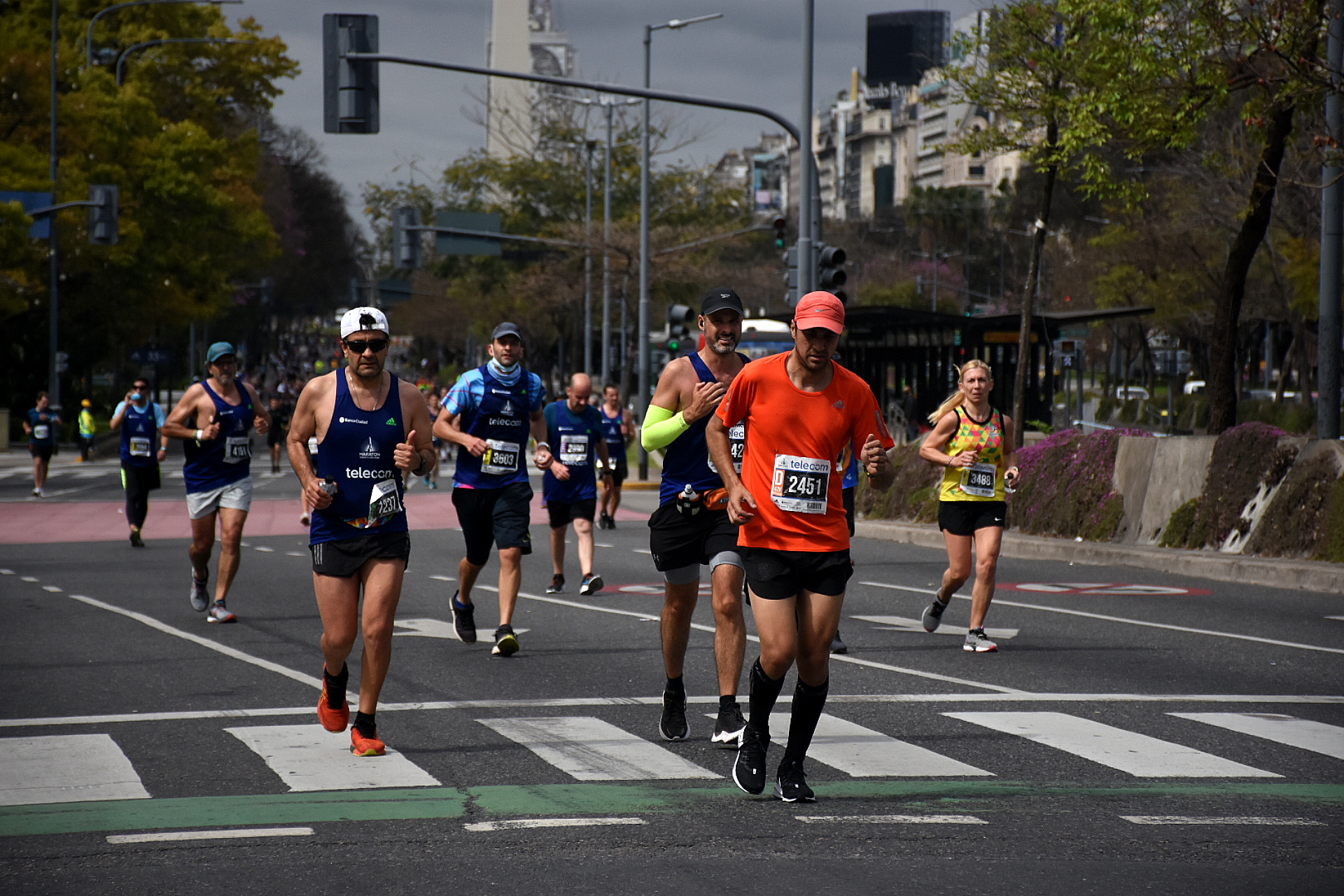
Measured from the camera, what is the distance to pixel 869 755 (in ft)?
23.8

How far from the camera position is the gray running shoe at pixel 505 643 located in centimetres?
1029

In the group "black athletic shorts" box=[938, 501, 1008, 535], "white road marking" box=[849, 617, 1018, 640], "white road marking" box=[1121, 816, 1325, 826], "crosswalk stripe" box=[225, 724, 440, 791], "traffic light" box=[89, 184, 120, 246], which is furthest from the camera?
"traffic light" box=[89, 184, 120, 246]

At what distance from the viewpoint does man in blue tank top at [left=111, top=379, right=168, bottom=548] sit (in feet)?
62.0

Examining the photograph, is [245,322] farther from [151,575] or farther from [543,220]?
[151,575]

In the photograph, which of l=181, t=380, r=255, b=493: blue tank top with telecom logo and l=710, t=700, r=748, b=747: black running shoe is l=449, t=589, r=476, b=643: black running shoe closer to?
l=181, t=380, r=255, b=493: blue tank top with telecom logo

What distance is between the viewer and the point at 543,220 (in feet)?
218

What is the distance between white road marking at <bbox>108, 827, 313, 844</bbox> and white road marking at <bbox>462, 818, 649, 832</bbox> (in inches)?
22.7

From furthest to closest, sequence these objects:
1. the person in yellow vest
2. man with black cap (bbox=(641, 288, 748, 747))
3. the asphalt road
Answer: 1. the person in yellow vest
2. man with black cap (bbox=(641, 288, 748, 747))
3. the asphalt road

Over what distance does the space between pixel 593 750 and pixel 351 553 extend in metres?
1.33

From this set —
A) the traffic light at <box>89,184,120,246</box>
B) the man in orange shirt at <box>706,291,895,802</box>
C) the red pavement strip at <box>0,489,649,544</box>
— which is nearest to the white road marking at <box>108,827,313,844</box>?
the man in orange shirt at <box>706,291,895,802</box>

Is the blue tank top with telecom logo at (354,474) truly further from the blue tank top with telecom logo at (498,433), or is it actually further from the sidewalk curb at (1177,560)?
the sidewalk curb at (1177,560)

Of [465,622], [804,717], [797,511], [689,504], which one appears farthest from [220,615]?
[797,511]

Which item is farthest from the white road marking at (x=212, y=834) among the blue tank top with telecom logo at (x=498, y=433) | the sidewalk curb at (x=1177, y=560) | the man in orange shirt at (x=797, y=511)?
the sidewalk curb at (x=1177, y=560)

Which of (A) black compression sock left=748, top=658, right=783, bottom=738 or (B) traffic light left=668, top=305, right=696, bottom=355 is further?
(B) traffic light left=668, top=305, right=696, bottom=355
